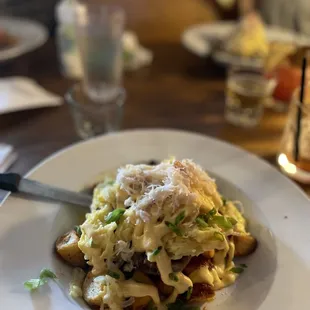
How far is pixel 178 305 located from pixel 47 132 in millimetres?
747

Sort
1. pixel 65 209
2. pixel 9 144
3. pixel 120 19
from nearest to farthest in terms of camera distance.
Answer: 1. pixel 65 209
2. pixel 9 144
3. pixel 120 19

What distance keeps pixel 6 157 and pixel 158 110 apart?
0.56 metres

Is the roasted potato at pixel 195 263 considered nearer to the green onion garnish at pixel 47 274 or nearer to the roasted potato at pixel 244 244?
the roasted potato at pixel 244 244

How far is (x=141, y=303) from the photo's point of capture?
→ 0.86 m

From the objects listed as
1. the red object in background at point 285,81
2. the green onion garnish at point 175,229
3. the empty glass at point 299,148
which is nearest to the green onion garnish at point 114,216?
the green onion garnish at point 175,229

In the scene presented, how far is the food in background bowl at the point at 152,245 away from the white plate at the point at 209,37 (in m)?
1.06

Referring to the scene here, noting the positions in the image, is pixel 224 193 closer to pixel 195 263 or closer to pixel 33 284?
pixel 195 263

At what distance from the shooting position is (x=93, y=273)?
0.88 metres

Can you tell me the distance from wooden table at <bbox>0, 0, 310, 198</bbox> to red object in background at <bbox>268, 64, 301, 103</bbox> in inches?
2.9

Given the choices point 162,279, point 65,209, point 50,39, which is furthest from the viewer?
point 50,39

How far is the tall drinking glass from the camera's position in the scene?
1.58 metres

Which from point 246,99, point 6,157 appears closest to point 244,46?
point 246,99

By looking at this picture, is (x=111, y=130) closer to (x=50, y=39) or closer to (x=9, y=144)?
(x=9, y=144)

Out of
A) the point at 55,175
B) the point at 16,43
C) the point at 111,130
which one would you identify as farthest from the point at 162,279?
the point at 16,43
